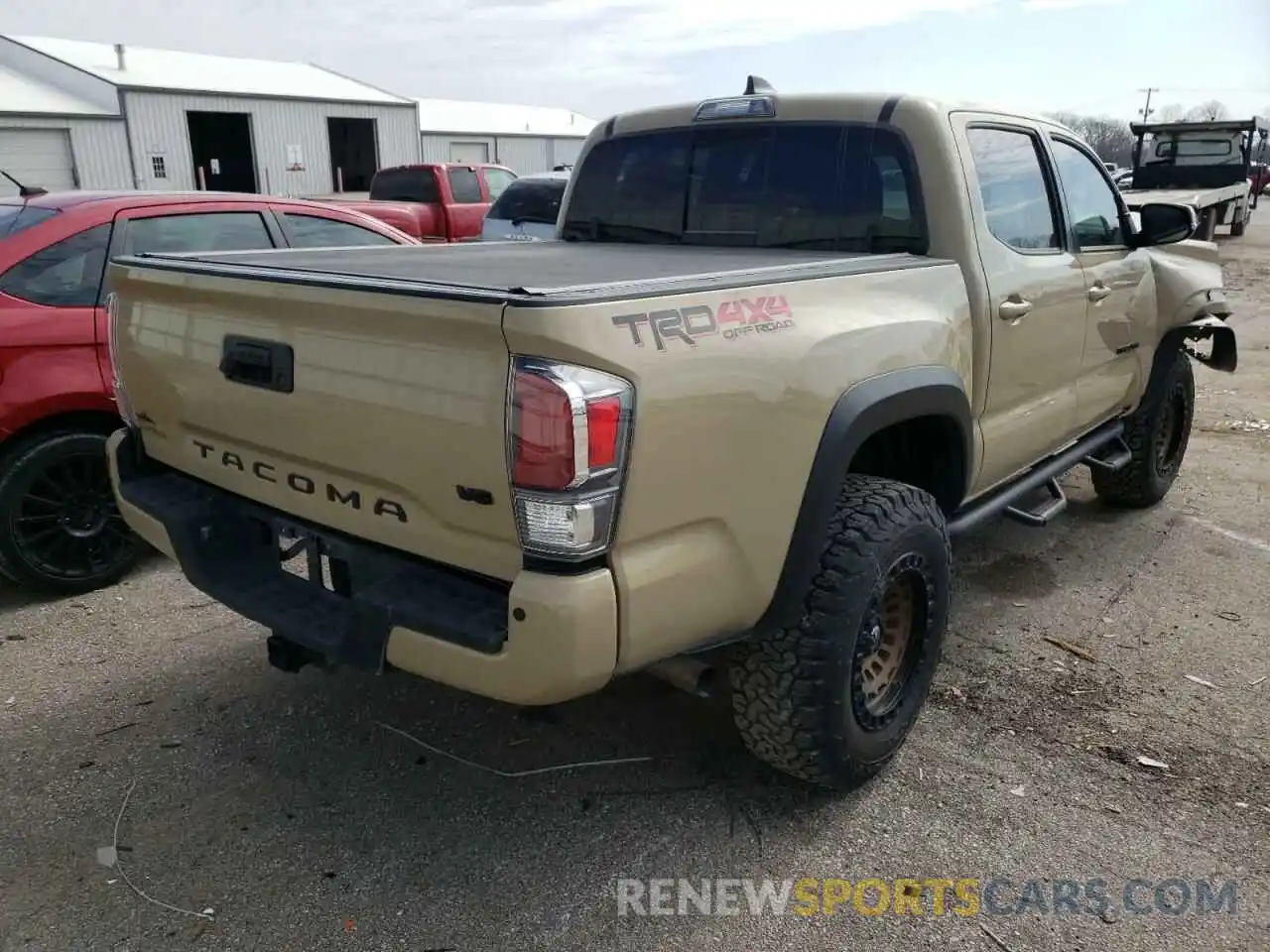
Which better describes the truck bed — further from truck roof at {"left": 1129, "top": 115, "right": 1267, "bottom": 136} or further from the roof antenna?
truck roof at {"left": 1129, "top": 115, "right": 1267, "bottom": 136}

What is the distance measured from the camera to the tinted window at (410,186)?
536 inches

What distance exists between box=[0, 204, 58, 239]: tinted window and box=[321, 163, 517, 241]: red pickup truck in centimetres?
855

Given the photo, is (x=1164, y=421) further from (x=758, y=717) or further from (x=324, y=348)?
(x=324, y=348)

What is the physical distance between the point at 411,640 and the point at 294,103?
2951 cm

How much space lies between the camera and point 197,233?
490 centimetres

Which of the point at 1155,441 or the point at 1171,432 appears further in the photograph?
the point at 1171,432

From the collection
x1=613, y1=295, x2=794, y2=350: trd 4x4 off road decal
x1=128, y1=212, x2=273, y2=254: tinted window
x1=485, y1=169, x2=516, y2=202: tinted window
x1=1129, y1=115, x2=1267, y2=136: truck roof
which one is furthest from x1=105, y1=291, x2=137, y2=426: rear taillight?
x1=1129, y1=115, x2=1267, y2=136: truck roof

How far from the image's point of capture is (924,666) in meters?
3.12

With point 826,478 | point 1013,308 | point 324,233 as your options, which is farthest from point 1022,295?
point 324,233

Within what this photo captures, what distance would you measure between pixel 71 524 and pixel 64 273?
43.9 inches

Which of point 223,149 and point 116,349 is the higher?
point 223,149

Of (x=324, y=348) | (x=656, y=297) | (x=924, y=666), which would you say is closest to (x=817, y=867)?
(x=924, y=666)

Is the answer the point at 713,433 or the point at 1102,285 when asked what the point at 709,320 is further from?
the point at 1102,285

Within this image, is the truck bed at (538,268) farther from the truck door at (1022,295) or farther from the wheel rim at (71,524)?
the wheel rim at (71,524)
